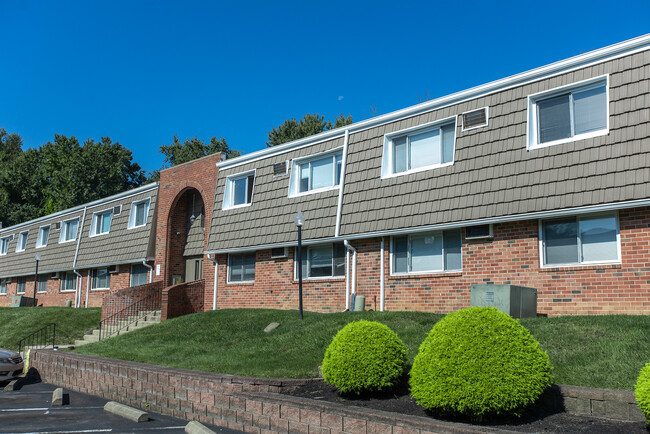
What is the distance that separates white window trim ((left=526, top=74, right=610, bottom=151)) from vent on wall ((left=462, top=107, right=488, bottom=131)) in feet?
3.51

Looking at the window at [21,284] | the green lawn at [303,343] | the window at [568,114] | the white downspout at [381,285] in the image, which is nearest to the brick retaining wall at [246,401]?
the green lawn at [303,343]

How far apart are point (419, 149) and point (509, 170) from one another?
9.50ft

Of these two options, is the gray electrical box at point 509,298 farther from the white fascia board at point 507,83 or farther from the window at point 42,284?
the window at point 42,284

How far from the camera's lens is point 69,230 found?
3038cm

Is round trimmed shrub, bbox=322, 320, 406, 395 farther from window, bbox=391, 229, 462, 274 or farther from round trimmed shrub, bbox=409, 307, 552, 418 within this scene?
window, bbox=391, 229, 462, 274

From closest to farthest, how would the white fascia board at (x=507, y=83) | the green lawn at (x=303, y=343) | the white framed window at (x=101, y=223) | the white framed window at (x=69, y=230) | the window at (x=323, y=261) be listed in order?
1. the green lawn at (x=303, y=343)
2. the white fascia board at (x=507, y=83)
3. the window at (x=323, y=261)
4. the white framed window at (x=101, y=223)
5. the white framed window at (x=69, y=230)

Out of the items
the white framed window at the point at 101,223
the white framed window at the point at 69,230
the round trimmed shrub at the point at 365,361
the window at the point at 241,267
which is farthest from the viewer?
the white framed window at the point at 69,230

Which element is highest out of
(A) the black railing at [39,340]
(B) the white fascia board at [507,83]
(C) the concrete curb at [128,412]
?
(B) the white fascia board at [507,83]

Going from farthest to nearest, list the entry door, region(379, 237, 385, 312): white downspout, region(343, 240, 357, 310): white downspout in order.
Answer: the entry door
region(343, 240, 357, 310): white downspout
region(379, 237, 385, 312): white downspout

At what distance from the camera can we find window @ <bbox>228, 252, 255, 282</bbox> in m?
18.8

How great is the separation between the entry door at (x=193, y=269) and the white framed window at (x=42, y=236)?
13557 millimetres

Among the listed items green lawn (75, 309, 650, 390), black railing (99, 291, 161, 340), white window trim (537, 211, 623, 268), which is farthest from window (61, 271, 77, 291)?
white window trim (537, 211, 623, 268)

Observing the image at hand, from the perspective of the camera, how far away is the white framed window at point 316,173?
1670 centimetres

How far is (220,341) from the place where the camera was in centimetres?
1379
